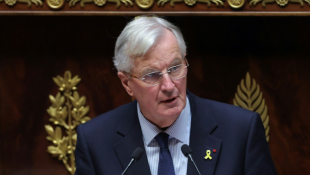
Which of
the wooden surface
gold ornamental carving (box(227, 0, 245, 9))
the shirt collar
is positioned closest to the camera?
the shirt collar

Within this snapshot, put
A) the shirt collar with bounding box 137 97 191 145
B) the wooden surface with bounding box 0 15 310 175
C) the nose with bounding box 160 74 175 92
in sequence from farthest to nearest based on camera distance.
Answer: the wooden surface with bounding box 0 15 310 175 → the shirt collar with bounding box 137 97 191 145 → the nose with bounding box 160 74 175 92

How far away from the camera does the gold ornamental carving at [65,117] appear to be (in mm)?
2197

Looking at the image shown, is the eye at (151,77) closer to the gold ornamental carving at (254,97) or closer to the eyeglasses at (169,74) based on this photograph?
the eyeglasses at (169,74)

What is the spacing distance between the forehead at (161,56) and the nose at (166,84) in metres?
0.03

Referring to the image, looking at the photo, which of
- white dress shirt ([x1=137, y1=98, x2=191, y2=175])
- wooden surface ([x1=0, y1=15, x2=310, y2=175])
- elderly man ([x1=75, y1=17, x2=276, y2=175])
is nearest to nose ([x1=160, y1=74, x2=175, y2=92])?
elderly man ([x1=75, y1=17, x2=276, y2=175])

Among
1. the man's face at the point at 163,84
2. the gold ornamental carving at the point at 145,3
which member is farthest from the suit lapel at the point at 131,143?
the gold ornamental carving at the point at 145,3

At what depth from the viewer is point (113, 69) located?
214 centimetres

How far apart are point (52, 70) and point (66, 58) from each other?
0.07 metres

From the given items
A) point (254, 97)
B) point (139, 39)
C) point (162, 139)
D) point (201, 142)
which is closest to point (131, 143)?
point (162, 139)

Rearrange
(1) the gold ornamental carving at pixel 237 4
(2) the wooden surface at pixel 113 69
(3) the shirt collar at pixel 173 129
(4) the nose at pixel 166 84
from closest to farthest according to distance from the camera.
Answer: (4) the nose at pixel 166 84, (3) the shirt collar at pixel 173 129, (1) the gold ornamental carving at pixel 237 4, (2) the wooden surface at pixel 113 69

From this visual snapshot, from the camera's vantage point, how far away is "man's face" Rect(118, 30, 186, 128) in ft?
5.03

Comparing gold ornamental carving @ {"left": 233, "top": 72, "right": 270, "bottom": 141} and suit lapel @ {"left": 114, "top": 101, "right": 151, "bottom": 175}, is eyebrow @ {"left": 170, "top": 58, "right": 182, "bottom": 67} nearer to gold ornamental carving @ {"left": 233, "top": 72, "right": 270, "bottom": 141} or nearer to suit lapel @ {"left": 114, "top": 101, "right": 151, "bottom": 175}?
suit lapel @ {"left": 114, "top": 101, "right": 151, "bottom": 175}

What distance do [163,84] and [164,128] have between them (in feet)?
0.55

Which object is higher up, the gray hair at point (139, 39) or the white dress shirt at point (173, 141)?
the gray hair at point (139, 39)
